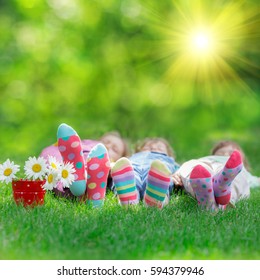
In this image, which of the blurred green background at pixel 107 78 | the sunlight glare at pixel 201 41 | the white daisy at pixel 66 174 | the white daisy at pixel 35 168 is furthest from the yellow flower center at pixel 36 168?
the sunlight glare at pixel 201 41

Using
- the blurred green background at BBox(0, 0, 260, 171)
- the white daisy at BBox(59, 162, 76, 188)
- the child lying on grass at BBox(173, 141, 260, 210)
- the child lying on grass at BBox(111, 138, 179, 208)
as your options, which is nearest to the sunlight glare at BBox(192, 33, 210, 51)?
the blurred green background at BBox(0, 0, 260, 171)

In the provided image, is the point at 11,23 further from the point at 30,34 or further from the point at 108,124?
the point at 108,124

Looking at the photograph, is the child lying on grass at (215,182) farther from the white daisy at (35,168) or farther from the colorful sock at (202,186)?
the white daisy at (35,168)

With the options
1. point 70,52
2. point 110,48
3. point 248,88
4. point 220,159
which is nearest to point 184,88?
point 248,88

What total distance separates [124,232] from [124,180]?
1.87ft

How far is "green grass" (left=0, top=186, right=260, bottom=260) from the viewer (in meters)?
1.87

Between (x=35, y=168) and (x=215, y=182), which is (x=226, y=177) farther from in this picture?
(x=35, y=168)

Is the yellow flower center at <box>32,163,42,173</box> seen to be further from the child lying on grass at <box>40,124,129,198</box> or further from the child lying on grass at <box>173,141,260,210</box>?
the child lying on grass at <box>173,141,260,210</box>

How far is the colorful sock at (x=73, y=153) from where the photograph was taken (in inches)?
101

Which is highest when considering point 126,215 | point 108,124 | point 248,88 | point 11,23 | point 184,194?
point 11,23

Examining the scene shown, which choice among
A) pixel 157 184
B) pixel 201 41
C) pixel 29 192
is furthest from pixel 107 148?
pixel 201 41

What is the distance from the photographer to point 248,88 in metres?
8.49
